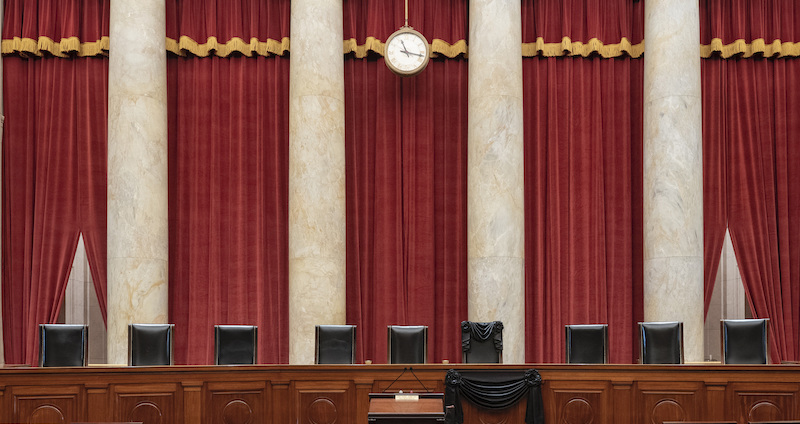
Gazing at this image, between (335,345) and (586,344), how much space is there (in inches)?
94.5

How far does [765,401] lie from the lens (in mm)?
6059

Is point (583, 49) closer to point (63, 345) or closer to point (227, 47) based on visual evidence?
point (227, 47)

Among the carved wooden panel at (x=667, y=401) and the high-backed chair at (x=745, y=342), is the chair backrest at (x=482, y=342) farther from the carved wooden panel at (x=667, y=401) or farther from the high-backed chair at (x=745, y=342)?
the high-backed chair at (x=745, y=342)

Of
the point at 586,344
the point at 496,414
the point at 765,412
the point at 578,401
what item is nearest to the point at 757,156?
the point at 586,344

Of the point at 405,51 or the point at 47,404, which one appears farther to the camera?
the point at 405,51

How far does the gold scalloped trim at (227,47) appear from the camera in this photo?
Answer: 30.6 feet

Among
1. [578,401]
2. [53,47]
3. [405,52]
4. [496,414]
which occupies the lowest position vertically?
[496,414]

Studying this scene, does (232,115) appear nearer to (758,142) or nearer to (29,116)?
(29,116)

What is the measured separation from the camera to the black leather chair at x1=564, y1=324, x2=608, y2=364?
23.6 ft

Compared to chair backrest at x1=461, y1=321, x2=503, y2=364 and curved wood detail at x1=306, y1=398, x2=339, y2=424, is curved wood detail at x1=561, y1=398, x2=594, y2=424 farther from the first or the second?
curved wood detail at x1=306, y1=398, x2=339, y2=424

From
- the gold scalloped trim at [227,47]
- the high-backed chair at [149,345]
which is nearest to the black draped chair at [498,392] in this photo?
the high-backed chair at [149,345]

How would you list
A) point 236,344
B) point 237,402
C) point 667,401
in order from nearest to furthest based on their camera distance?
point 667,401 → point 237,402 → point 236,344

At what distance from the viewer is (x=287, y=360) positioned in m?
9.22

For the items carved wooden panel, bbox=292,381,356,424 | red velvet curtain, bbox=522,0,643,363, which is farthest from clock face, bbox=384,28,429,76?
carved wooden panel, bbox=292,381,356,424
